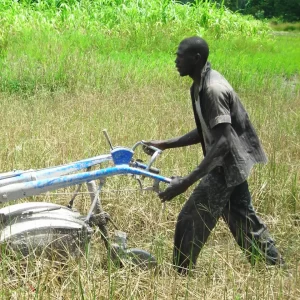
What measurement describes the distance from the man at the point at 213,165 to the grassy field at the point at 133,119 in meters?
0.13

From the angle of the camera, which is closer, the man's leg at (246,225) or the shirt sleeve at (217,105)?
the shirt sleeve at (217,105)

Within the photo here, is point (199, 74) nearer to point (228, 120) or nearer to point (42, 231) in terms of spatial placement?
point (228, 120)

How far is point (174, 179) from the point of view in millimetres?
3227

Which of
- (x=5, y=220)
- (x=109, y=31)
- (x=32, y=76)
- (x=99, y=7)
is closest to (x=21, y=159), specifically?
(x=5, y=220)

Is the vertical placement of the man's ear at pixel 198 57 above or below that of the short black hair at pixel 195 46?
below

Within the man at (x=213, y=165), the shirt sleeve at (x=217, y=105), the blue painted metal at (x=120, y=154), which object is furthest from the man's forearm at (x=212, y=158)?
the blue painted metal at (x=120, y=154)

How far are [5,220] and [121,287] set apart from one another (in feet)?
2.36

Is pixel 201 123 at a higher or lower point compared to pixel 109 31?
higher

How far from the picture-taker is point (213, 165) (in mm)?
3258

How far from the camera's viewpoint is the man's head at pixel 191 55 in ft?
10.9

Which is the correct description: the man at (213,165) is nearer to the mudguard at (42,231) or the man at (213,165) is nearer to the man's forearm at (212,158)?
the man's forearm at (212,158)

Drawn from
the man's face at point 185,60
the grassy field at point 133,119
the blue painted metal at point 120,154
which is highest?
the man's face at point 185,60

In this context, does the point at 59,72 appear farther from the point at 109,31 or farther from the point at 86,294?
the point at 86,294

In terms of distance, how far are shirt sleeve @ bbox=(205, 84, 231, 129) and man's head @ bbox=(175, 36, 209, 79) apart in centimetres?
17
